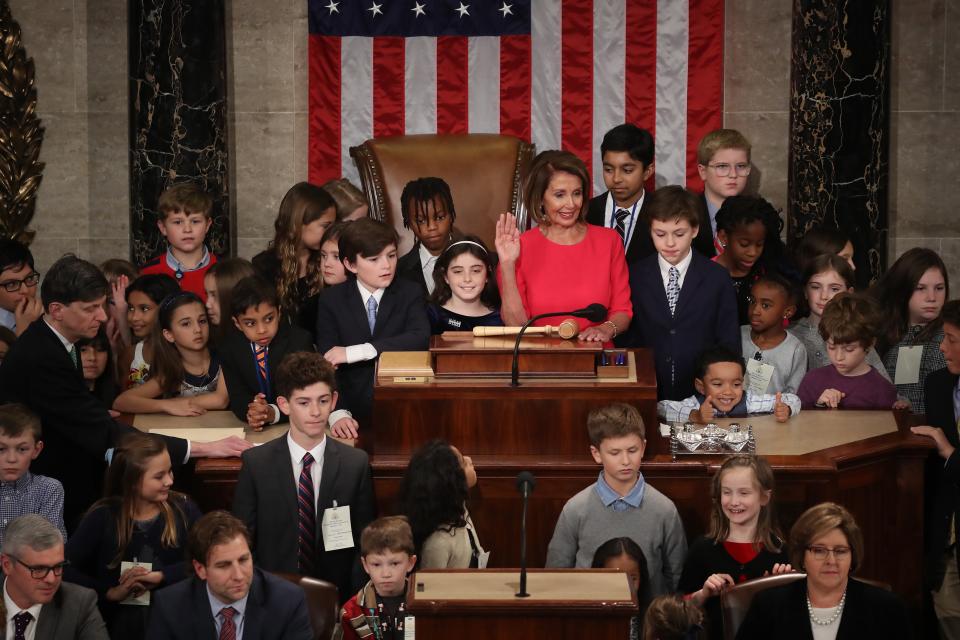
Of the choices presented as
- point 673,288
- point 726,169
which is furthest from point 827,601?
point 726,169

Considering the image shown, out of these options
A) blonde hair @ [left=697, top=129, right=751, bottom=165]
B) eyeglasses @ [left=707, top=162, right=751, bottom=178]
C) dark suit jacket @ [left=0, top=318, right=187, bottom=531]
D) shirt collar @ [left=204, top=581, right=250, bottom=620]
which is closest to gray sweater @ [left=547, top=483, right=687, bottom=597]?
shirt collar @ [left=204, top=581, right=250, bottom=620]

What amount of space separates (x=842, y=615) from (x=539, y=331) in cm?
188

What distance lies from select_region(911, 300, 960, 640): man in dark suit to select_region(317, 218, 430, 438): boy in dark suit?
2328mm

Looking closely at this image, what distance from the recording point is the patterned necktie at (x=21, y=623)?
5.04 meters

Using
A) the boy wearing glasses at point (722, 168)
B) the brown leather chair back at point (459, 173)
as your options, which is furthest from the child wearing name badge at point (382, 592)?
the brown leather chair back at point (459, 173)

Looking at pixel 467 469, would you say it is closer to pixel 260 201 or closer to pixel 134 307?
pixel 134 307

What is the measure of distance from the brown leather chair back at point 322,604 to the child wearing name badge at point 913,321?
327 centimetres

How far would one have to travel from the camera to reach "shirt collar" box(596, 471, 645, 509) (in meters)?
5.78

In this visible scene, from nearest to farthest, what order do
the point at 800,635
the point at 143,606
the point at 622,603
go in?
the point at 622,603, the point at 800,635, the point at 143,606

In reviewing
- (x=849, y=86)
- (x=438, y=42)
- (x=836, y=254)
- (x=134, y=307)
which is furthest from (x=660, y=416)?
(x=438, y=42)

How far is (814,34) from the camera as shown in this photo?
9156 mm

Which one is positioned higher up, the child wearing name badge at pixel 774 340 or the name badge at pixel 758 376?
the child wearing name badge at pixel 774 340

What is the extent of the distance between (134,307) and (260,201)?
2732 millimetres

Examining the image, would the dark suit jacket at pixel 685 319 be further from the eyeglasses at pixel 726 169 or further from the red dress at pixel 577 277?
the eyeglasses at pixel 726 169
